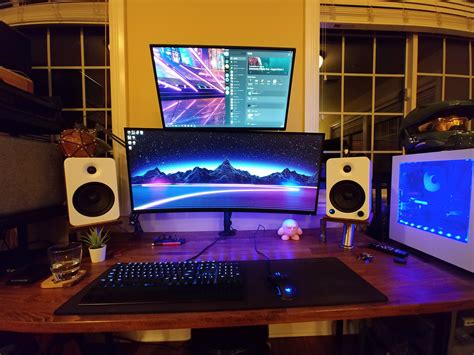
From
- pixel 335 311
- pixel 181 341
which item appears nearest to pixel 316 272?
pixel 335 311

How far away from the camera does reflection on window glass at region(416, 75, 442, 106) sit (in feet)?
5.02

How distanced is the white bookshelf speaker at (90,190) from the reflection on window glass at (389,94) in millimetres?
1790

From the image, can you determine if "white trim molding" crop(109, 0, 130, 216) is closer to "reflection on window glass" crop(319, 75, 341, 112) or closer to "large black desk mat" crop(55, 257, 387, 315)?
"large black desk mat" crop(55, 257, 387, 315)

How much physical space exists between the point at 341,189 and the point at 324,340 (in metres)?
0.98

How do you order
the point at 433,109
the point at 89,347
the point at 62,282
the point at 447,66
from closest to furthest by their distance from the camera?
1. the point at 62,282
2. the point at 433,109
3. the point at 89,347
4. the point at 447,66

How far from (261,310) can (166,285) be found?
0.27m

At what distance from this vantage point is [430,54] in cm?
156

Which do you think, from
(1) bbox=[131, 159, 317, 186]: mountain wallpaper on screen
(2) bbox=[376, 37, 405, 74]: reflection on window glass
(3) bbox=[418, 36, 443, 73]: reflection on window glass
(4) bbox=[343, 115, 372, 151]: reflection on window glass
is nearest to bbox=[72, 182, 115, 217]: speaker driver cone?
(1) bbox=[131, 159, 317, 186]: mountain wallpaper on screen

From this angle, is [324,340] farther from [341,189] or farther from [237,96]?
[237,96]

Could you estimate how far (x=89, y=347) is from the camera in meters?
1.16

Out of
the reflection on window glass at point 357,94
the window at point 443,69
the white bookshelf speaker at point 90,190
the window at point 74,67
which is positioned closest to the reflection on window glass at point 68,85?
the window at point 74,67

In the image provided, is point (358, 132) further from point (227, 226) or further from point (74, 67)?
point (74, 67)

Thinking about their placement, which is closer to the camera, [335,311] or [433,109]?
[335,311]

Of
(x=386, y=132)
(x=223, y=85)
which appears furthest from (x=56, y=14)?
(x=386, y=132)
